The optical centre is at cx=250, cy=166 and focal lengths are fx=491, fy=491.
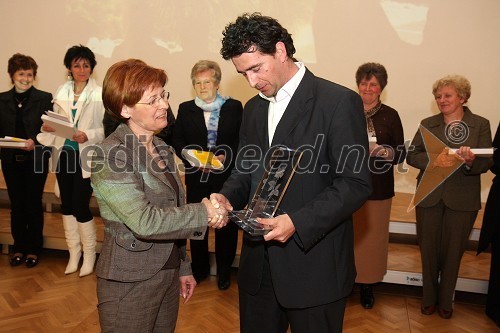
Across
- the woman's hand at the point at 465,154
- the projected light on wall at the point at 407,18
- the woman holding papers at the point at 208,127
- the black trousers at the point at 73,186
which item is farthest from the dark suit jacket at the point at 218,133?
the projected light on wall at the point at 407,18

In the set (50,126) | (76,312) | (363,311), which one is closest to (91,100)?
(50,126)

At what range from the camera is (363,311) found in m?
3.83

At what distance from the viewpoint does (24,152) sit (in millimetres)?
4441

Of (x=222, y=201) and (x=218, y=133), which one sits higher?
(x=218, y=133)

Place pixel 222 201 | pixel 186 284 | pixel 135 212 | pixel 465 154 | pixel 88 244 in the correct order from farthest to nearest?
pixel 88 244, pixel 465 154, pixel 186 284, pixel 222 201, pixel 135 212

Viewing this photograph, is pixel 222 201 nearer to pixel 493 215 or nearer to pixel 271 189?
pixel 271 189

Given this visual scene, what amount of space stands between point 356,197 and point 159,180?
29.4 inches

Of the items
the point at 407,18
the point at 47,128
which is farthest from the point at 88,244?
the point at 407,18

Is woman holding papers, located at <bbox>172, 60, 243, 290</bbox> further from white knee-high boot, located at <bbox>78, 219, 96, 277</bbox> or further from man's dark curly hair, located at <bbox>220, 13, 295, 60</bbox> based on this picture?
man's dark curly hair, located at <bbox>220, 13, 295, 60</bbox>

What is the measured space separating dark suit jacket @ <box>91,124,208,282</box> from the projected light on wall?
14.6ft

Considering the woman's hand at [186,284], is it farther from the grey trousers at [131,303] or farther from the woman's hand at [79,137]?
the woman's hand at [79,137]

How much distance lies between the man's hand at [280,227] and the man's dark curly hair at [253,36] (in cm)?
63

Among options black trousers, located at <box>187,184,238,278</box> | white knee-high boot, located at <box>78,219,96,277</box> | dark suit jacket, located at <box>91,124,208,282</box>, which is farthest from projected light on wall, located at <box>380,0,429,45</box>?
dark suit jacket, located at <box>91,124,208,282</box>

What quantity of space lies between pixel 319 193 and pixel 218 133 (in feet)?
7.31
